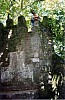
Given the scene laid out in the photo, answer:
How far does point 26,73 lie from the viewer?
276cm

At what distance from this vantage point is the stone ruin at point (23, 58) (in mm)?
2730

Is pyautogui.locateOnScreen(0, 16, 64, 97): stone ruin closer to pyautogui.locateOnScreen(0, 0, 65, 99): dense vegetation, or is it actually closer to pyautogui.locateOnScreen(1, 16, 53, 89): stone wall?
pyautogui.locateOnScreen(1, 16, 53, 89): stone wall

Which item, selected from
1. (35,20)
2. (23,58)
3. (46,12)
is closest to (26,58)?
(23,58)

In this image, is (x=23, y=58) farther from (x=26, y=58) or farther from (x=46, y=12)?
(x=46, y=12)

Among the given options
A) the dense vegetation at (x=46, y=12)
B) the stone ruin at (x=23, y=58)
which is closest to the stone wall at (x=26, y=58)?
the stone ruin at (x=23, y=58)

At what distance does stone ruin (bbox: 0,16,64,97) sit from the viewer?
2.73 metres

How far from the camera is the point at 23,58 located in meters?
2.78

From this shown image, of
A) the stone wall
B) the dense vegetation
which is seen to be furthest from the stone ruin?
the dense vegetation

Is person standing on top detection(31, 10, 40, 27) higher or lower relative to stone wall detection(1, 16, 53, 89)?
higher

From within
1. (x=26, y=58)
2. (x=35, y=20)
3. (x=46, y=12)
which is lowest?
(x=26, y=58)

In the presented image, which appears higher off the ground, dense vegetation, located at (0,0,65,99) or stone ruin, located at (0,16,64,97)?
dense vegetation, located at (0,0,65,99)

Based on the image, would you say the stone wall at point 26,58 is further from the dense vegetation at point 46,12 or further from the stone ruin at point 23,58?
the dense vegetation at point 46,12

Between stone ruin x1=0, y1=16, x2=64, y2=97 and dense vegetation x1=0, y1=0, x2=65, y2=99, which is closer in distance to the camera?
stone ruin x1=0, y1=16, x2=64, y2=97

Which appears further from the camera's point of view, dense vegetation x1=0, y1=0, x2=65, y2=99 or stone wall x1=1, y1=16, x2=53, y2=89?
dense vegetation x1=0, y1=0, x2=65, y2=99
